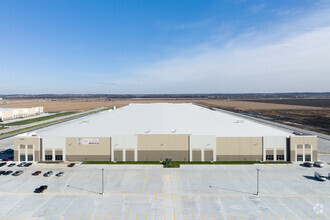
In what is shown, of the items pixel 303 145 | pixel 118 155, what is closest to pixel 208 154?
pixel 118 155

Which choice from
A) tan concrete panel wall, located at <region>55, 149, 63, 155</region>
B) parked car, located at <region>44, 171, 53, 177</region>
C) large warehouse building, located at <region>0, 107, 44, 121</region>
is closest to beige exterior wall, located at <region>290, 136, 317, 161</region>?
parked car, located at <region>44, 171, 53, 177</region>

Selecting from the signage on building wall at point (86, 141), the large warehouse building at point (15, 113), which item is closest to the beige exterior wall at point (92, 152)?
the signage on building wall at point (86, 141)

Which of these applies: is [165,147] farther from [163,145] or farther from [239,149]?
[239,149]

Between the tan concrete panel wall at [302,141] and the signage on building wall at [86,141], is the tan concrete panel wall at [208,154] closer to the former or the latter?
the tan concrete panel wall at [302,141]

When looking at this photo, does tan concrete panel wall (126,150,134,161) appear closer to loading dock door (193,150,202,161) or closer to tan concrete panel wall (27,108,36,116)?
loading dock door (193,150,202,161)

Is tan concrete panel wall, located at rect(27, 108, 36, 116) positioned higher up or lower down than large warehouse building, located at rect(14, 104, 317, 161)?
higher up
